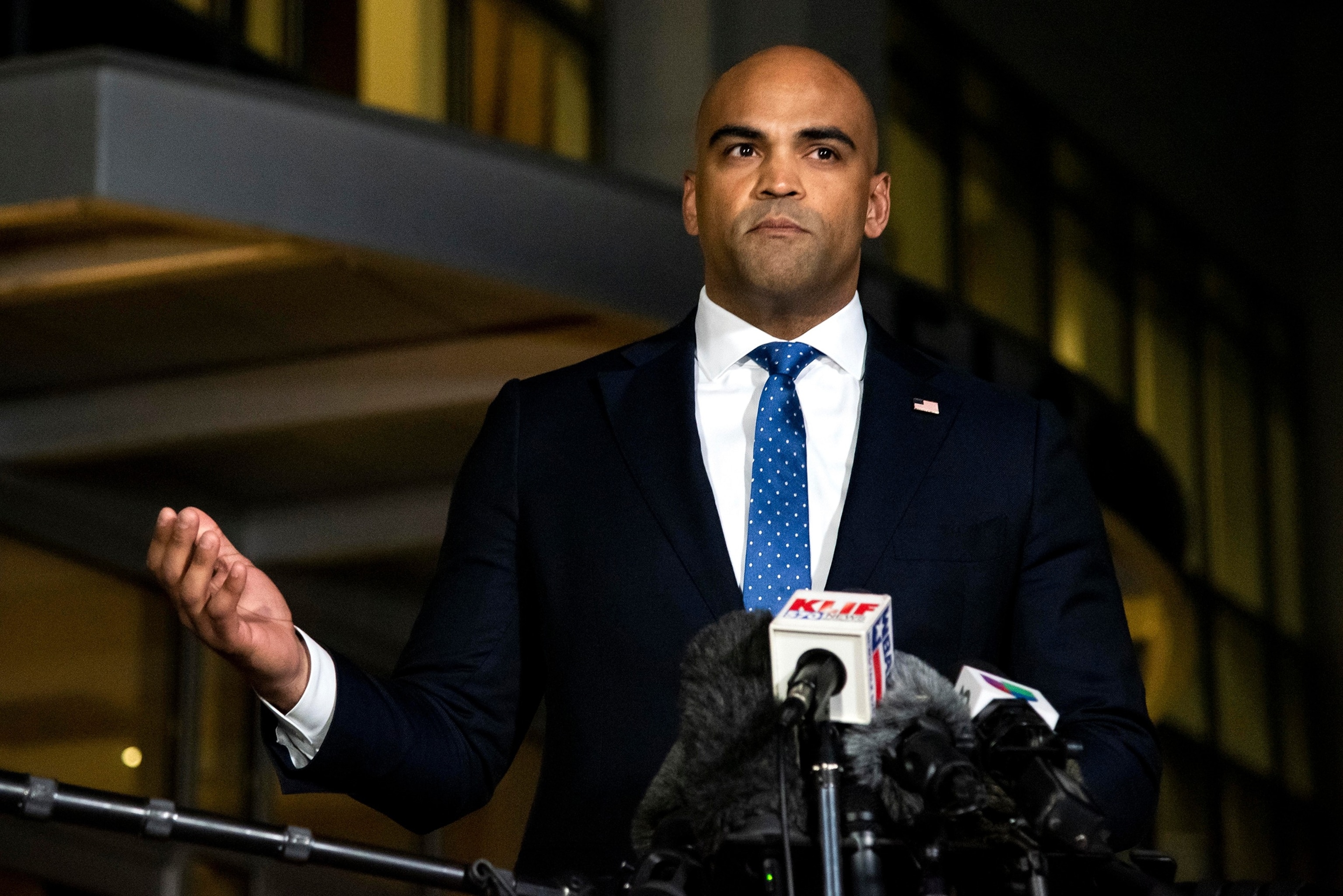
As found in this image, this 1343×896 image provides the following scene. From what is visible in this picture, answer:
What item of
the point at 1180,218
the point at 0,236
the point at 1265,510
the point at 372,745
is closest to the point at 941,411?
the point at 372,745

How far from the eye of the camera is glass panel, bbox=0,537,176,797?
8930 millimetres

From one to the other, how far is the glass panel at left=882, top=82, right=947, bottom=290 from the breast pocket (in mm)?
10920

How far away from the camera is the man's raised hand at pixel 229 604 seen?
2010 millimetres

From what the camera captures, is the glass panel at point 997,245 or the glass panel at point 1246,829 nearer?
the glass panel at point 997,245

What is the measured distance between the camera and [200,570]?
2016 millimetres

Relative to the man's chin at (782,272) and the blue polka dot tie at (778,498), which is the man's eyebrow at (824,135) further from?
the blue polka dot tie at (778,498)

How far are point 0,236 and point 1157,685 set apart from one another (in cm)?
1018

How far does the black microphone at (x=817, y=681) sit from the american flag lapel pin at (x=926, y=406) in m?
0.89

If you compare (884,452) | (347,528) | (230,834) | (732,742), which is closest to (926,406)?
(884,452)

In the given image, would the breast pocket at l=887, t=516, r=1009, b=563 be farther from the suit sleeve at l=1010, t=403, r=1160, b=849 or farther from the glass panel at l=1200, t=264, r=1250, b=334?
the glass panel at l=1200, t=264, r=1250, b=334

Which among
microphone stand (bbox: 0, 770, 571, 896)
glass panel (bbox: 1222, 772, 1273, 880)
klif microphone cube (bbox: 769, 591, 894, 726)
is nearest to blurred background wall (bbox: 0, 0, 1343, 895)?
glass panel (bbox: 1222, 772, 1273, 880)

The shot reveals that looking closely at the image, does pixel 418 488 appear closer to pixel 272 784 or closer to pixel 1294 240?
pixel 272 784

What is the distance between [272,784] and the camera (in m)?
10.5

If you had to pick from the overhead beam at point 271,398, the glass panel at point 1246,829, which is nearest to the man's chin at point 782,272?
the overhead beam at point 271,398
